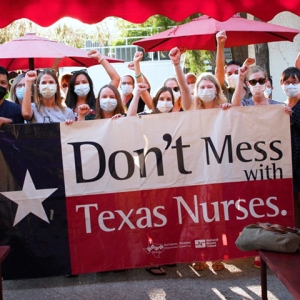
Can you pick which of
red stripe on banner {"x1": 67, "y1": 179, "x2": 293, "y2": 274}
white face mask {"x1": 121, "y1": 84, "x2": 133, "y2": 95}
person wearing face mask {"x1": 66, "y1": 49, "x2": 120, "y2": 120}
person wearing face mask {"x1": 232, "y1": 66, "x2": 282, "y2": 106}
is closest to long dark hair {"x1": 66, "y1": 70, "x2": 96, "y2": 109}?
person wearing face mask {"x1": 66, "y1": 49, "x2": 120, "y2": 120}

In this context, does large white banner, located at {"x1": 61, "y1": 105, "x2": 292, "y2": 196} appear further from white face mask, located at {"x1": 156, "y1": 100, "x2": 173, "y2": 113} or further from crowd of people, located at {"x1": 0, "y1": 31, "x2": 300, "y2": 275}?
white face mask, located at {"x1": 156, "y1": 100, "x2": 173, "y2": 113}

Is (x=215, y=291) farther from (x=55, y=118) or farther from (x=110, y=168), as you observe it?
(x=55, y=118)

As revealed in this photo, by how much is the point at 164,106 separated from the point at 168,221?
1.18 meters

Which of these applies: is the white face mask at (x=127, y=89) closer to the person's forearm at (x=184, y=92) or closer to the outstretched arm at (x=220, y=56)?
the outstretched arm at (x=220, y=56)

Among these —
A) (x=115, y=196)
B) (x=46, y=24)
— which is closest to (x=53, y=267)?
(x=115, y=196)

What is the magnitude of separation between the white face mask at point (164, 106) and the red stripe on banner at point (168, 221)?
881 mm

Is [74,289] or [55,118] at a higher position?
[55,118]

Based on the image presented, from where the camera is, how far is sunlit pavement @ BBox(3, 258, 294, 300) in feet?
15.8

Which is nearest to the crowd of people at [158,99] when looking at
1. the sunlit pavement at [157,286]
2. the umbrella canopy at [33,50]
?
the sunlit pavement at [157,286]

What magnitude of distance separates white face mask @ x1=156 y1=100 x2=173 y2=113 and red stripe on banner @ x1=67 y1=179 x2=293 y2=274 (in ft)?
2.89

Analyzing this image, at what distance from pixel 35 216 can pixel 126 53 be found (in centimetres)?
2307

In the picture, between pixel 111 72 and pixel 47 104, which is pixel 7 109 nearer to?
pixel 47 104

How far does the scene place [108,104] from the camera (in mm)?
5344

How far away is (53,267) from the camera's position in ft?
16.4
